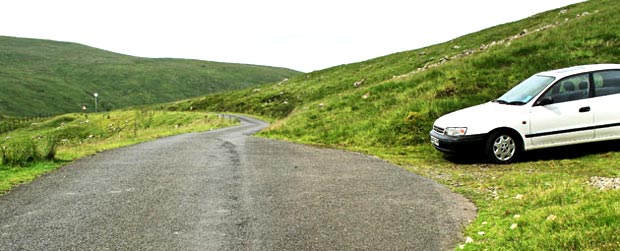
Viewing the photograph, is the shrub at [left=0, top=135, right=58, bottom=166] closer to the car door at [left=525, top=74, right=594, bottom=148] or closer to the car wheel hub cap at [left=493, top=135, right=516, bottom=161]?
the car wheel hub cap at [left=493, top=135, right=516, bottom=161]

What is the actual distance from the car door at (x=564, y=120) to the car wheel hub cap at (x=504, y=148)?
16.0 inches

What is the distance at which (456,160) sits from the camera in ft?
40.1

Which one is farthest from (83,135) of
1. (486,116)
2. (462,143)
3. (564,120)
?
(564,120)

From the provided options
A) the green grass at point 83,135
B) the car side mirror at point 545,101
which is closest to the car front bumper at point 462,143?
the car side mirror at point 545,101

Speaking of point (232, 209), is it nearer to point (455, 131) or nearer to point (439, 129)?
point (455, 131)

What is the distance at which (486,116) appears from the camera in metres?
11.1

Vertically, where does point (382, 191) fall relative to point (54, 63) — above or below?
below

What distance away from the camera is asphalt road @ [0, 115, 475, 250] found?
5.94 meters

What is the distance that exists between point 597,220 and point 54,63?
706ft

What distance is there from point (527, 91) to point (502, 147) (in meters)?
1.72

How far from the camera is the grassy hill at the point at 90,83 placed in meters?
136

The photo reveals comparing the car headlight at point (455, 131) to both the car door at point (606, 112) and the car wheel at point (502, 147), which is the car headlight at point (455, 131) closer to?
the car wheel at point (502, 147)

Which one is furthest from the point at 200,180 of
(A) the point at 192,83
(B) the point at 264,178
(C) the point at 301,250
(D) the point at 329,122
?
(A) the point at 192,83

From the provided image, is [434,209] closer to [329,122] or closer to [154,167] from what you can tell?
[154,167]
